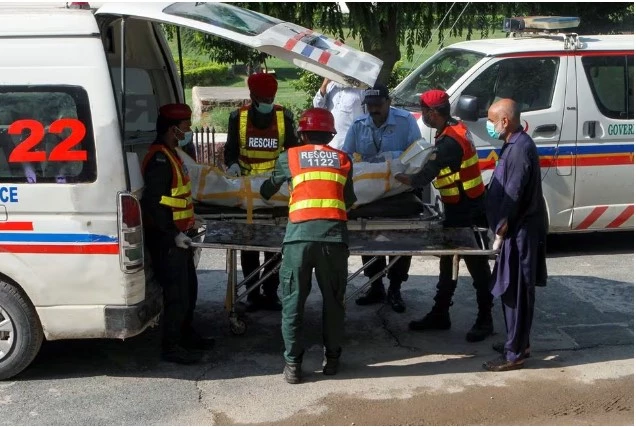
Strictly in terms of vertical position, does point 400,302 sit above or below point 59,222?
below

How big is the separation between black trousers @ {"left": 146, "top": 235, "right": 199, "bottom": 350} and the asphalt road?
27 centimetres

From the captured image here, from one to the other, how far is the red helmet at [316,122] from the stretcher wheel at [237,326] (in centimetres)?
166

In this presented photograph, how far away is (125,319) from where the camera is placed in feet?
18.1

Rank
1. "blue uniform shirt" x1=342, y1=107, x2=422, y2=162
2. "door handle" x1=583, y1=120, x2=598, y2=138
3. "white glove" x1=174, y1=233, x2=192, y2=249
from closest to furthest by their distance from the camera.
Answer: "white glove" x1=174, y1=233, x2=192, y2=249
"blue uniform shirt" x1=342, y1=107, x2=422, y2=162
"door handle" x1=583, y1=120, x2=598, y2=138

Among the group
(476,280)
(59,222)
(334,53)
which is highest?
(334,53)

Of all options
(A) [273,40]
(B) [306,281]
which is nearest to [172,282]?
(B) [306,281]

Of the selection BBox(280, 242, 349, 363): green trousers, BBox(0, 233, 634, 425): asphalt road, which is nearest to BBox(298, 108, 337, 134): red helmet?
BBox(280, 242, 349, 363): green trousers

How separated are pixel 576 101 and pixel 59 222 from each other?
5.22m

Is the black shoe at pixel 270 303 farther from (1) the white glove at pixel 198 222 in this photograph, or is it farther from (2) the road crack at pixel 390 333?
(1) the white glove at pixel 198 222

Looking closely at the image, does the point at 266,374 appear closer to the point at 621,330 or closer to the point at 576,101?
the point at 621,330

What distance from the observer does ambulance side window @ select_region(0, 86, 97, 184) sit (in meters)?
5.36

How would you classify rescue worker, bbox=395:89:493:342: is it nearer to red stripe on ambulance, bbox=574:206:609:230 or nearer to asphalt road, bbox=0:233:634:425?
asphalt road, bbox=0:233:634:425

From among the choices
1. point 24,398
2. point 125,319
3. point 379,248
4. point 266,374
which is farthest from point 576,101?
point 24,398

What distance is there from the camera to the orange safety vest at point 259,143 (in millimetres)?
7027
